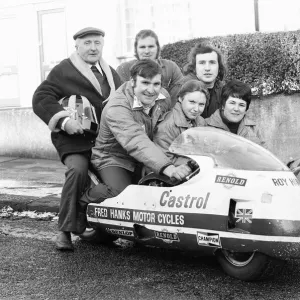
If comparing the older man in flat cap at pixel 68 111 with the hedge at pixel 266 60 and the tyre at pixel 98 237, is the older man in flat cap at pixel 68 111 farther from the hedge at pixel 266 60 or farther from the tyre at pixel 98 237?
the hedge at pixel 266 60

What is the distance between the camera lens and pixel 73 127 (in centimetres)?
539

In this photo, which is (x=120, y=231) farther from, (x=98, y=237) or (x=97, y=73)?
(x=97, y=73)

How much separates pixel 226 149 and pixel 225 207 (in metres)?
0.42

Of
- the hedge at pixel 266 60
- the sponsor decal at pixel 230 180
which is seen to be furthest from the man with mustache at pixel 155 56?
the hedge at pixel 266 60

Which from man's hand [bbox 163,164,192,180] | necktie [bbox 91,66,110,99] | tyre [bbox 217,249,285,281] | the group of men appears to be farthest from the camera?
necktie [bbox 91,66,110,99]

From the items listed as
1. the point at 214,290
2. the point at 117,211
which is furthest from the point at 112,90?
the point at 214,290

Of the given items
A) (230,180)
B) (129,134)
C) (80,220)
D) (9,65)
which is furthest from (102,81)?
(9,65)

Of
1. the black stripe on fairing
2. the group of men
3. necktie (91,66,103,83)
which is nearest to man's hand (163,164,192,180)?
the group of men

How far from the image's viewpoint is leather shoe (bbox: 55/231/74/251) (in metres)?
5.43

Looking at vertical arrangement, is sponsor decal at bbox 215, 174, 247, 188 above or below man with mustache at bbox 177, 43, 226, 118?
below

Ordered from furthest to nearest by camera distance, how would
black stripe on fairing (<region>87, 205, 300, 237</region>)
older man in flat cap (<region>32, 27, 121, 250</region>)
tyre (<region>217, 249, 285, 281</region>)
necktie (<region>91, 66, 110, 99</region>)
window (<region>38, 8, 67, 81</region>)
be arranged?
window (<region>38, 8, 67, 81</region>) → necktie (<region>91, 66, 110, 99</region>) → older man in flat cap (<region>32, 27, 121, 250</region>) → tyre (<region>217, 249, 285, 281</region>) → black stripe on fairing (<region>87, 205, 300, 237</region>)

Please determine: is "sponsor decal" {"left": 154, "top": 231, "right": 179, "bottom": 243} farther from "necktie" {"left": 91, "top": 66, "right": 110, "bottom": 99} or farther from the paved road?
"necktie" {"left": 91, "top": 66, "right": 110, "bottom": 99}

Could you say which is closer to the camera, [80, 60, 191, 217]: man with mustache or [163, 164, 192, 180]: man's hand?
[163, 164, 192, 180]: man's hand

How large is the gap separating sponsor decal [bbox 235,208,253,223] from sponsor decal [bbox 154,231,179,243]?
535 mm
